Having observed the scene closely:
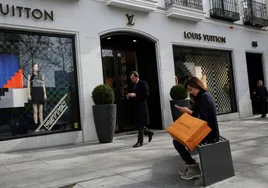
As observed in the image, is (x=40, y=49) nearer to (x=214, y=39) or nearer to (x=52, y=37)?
(x=52, y=37)

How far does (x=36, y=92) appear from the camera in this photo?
8094mm

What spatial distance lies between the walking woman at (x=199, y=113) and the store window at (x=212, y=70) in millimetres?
7587

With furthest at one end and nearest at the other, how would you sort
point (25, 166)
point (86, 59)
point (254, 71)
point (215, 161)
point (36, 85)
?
point (254, 71) < point (86, 59) < point (36, 85) < point (25, 166) < point (215, 161)

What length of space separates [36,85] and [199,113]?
5.59 m

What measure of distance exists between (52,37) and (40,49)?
0.56 meters

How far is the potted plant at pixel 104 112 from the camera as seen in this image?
796 centimetres

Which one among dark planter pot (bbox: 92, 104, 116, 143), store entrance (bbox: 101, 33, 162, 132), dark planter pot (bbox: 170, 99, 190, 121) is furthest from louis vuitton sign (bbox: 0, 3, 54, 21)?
dark planter pot (bbox: 170, 99, 190, 121)

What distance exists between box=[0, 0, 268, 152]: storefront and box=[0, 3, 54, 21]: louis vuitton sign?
27 mm

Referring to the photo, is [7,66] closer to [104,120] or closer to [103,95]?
[103,95]

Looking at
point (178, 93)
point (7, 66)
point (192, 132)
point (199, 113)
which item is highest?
point (7, 66)

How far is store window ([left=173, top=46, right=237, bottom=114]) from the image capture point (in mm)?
12023

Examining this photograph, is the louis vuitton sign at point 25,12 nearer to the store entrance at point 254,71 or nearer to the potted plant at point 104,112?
the potted plant at point 104,112

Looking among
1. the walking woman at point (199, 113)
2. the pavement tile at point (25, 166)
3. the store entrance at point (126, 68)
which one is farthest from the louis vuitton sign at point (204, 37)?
the pavement tile at point (25, 166)

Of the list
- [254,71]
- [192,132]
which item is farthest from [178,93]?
[254,71]
